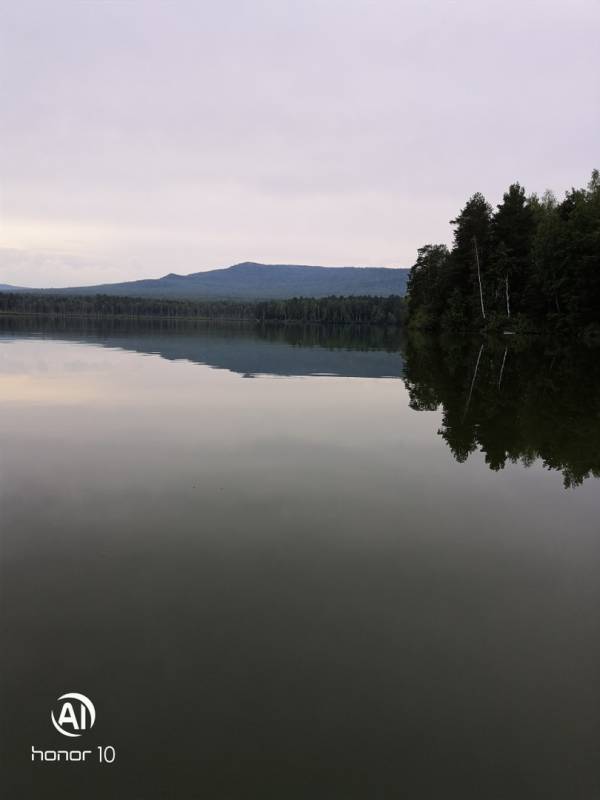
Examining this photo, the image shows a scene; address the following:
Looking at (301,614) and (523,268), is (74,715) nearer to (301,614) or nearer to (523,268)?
(301,614)

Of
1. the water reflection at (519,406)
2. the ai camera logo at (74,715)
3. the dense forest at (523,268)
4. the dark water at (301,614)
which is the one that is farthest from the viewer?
the dense forest at (523,268)

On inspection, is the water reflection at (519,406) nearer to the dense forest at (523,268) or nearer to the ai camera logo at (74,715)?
the ai camera logo at (74,715)

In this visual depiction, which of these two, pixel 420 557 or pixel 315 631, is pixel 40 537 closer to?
pixel 315 631

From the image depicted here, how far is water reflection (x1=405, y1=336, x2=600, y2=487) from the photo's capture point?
13.4 m

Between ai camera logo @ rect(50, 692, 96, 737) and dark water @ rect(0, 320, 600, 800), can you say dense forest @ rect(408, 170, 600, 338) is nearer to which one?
dark water @ rect(0, 320, 600, 800)

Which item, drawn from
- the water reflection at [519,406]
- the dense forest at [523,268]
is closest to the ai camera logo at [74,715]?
the water reflection at [519,406]

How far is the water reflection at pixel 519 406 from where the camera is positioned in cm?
1341

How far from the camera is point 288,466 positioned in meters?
11.8

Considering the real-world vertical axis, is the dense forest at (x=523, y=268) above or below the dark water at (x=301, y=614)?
above

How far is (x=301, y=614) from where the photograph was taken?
20.1 feet

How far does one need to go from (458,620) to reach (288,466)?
6010mm

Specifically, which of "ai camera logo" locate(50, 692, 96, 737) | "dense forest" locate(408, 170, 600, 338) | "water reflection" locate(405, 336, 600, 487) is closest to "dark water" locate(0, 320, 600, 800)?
"ai camera logo" locate(50, 692, 96, 737)

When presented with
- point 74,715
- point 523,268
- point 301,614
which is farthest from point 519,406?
point 523,268

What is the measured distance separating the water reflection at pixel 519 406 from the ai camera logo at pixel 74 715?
29.6 feet
